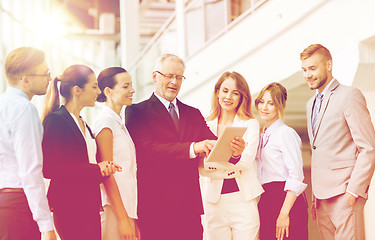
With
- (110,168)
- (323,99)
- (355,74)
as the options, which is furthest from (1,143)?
(355,74)

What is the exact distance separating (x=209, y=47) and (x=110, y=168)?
16.2 ft

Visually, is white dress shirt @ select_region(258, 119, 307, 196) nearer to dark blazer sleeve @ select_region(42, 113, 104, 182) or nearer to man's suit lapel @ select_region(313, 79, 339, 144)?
man's suit lapel @ select_region(313, 79, 339, 144)

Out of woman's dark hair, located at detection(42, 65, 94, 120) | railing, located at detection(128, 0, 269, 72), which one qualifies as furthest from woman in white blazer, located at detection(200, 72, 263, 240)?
railing, located at detection(128, 0, 269, 72)

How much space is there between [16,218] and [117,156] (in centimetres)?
77

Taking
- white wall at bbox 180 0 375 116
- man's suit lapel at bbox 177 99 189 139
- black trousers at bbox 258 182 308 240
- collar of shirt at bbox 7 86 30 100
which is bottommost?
black trousers at bbox 258 182 308 240

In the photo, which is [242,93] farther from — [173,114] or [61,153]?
[61,153]

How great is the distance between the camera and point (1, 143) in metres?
2.09

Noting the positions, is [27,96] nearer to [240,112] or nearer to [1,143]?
[1,143]

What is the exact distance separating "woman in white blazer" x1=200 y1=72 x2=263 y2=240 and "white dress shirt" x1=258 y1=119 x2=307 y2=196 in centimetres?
12

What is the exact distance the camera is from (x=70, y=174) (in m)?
2.39

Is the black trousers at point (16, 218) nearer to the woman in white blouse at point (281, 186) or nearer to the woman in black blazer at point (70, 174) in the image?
the woman in black blazer at point (70, 174)

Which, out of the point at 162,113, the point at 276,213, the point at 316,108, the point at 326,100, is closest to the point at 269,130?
the point at 316,108

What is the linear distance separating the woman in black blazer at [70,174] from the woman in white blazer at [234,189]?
83 centimetres

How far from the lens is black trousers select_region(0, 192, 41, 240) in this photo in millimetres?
2047
